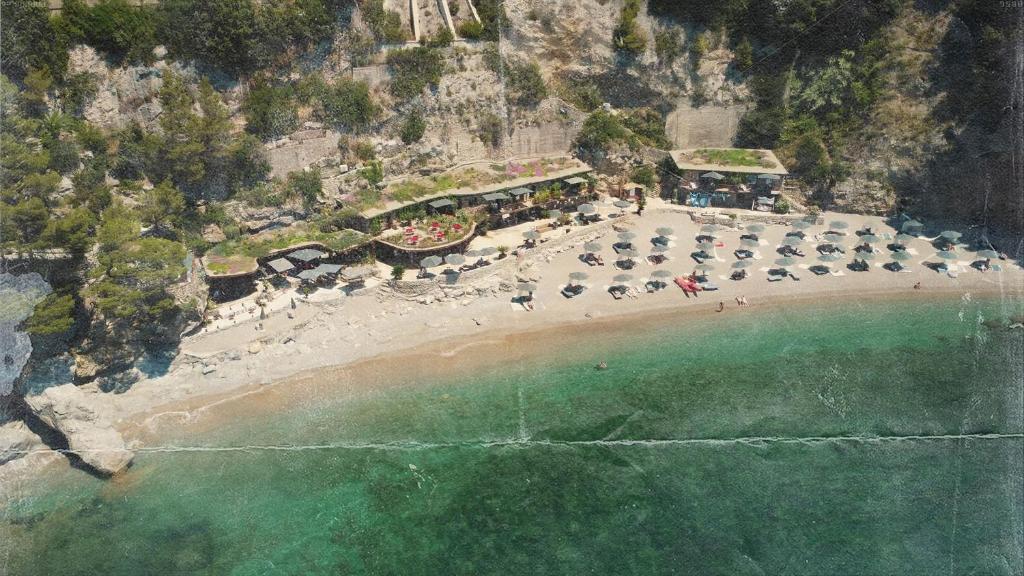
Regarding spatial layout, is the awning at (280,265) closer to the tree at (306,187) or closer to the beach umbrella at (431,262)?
the tree at (306,187)

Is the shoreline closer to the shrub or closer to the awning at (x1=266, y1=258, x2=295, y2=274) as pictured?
the awning at (x1=266, y1=258, x2=295, y2=274)

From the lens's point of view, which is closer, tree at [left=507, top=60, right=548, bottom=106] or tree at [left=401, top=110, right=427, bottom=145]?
tree at [left=401, top=110, right=427, bottom=145]

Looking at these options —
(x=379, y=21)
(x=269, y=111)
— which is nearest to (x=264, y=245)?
(x=269, y=111)

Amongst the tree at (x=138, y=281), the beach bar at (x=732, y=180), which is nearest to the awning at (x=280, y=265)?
the tree at (x=138, y=281)

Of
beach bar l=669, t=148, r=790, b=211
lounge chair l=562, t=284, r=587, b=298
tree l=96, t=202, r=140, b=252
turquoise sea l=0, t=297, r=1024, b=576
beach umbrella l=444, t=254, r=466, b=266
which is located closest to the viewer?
turquoise sea l=0, t=297, r=1024, b=576

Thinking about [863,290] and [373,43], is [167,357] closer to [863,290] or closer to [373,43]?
[373,43]

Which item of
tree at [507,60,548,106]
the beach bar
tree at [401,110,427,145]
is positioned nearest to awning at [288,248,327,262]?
tree at [401,110,427,145]

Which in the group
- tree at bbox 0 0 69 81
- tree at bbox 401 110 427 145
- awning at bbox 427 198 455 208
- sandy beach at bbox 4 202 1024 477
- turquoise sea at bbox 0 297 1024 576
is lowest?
turquoise sea at bbox 0 297 1024 576
